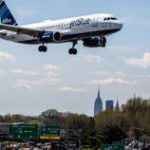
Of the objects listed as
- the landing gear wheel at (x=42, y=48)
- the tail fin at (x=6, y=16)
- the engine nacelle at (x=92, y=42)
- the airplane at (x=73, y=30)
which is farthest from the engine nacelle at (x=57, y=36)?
the tail fin at (x=6, y=16)

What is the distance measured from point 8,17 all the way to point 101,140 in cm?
5865

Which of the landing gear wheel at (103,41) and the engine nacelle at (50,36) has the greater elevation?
the engine nacelle at (50,36)

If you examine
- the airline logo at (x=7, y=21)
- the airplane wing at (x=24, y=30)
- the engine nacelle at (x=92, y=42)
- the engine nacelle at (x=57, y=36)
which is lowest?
the engine nacelle at (x=92, y=42)

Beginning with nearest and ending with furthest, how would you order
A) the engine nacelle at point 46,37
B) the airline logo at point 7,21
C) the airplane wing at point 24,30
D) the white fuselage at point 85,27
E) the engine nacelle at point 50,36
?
the white fuselage at point 85,27 → the engine nacelle at point 50,36 → the engine nacelle at point 46,37 → the airplane wing at point 24,30 → the airline logo at point 7,21

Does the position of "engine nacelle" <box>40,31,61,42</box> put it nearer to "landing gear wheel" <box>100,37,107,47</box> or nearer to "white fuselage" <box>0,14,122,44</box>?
"white fuselage" <box>0,14,122,44</box>

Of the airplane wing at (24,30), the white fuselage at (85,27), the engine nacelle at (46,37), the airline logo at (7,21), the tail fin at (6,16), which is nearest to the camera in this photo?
the white fuselage at (85,27)

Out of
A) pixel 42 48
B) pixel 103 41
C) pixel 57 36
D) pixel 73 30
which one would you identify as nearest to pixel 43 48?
pixel 42 48

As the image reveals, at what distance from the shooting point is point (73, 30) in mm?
105625

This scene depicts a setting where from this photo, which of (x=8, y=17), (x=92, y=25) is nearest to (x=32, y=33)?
(x=92, y=25)

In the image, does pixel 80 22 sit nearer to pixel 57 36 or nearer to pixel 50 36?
pixel 57 36

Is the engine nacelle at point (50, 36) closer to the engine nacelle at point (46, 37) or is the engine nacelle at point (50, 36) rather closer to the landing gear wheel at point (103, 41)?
the engine nacelle at point (46, 37)

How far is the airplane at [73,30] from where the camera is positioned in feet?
340

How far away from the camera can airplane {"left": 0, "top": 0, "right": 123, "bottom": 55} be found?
104 meters

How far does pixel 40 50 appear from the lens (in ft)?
364
